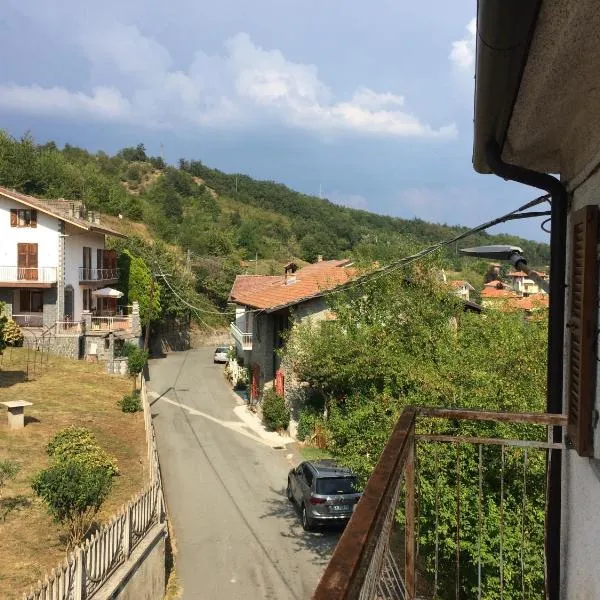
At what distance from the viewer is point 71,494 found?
10.6 metres

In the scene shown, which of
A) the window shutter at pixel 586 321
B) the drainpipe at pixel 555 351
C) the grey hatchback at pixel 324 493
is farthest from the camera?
the grey hatchback at pixel 324 493

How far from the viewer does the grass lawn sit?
413 inches

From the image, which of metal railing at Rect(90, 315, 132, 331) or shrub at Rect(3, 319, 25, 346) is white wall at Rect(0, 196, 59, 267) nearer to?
metal railing at Rect(90, 315, 132, 331)

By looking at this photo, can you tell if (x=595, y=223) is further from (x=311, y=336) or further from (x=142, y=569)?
(x=311, y=336)

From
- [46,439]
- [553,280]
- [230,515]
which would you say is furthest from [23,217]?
[553,280]

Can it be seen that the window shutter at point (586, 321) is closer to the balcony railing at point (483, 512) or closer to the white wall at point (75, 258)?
the balcony railing at point (483, 512)

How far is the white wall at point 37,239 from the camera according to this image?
32219mm

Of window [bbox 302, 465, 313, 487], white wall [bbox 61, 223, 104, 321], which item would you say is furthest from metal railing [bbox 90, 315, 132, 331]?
window [bbox 302, 465, 313, 487]

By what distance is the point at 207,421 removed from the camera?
84.2 ft

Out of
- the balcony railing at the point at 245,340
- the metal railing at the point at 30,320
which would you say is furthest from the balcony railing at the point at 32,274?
the balcony railing at the point at 245,340

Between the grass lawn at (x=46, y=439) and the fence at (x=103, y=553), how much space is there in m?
1.51

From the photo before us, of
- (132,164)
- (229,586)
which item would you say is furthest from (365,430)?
(132,164)

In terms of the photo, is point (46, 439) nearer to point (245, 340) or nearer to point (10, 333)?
point (10, 333)

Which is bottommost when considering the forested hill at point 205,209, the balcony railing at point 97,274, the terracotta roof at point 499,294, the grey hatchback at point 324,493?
the grey hatchback at point 324,493
